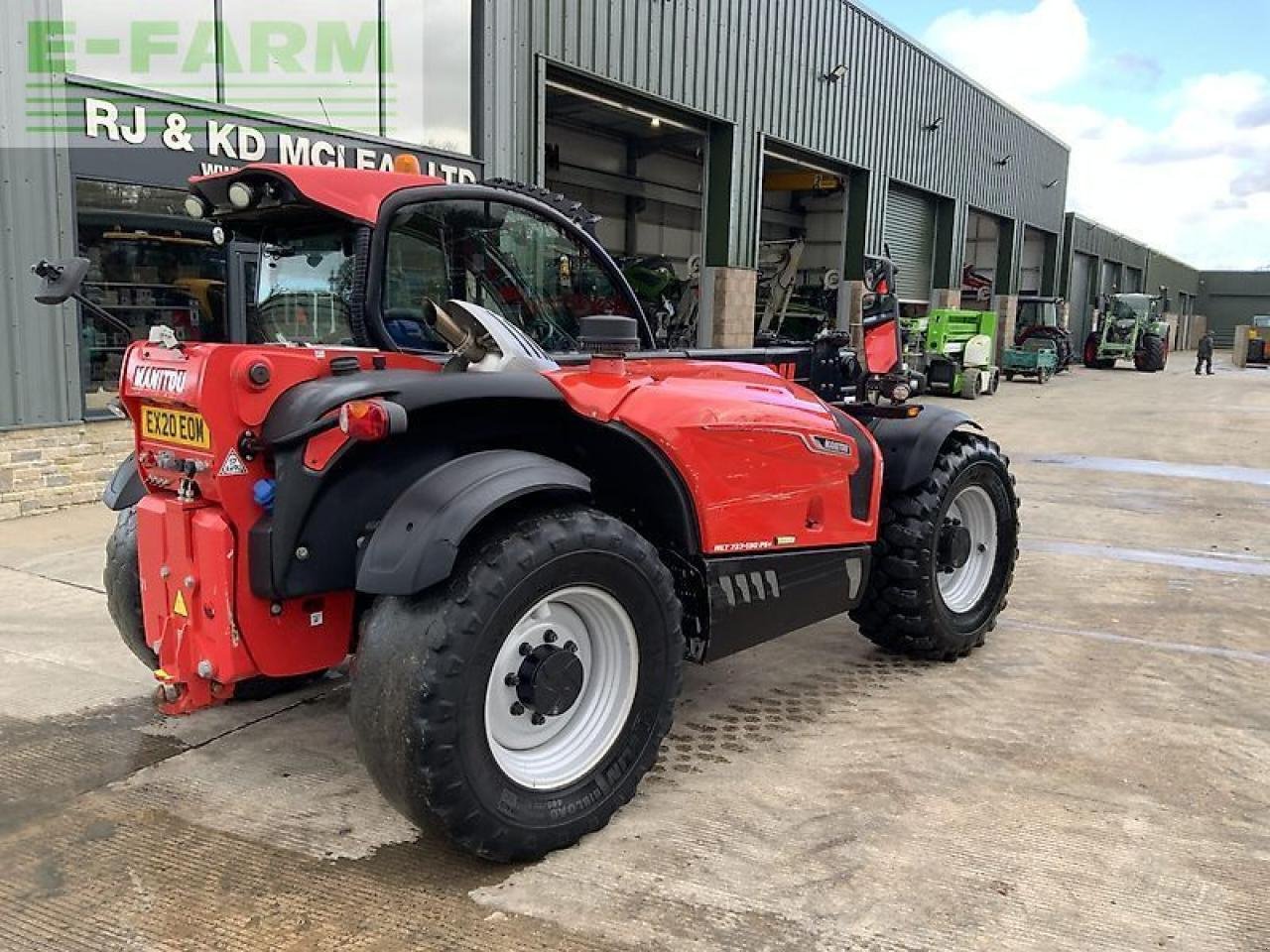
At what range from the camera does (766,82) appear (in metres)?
17.8

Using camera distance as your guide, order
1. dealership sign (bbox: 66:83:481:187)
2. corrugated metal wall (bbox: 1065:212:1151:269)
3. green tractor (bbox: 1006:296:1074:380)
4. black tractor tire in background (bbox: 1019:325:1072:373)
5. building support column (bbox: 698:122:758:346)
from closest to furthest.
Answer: dealership sign (bbox: 66:83:481:187), building support column (bbox: 698:122:758:346), black tractor tire in background (bbox: 1019:325:1072:373), green tractor (bbox: 1006:296:1074:380), corrugated metal wall (bbox: 1065:212:1151:269)

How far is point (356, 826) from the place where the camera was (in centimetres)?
327

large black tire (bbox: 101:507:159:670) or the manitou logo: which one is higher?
the manitou logo

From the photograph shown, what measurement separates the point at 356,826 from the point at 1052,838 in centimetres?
224

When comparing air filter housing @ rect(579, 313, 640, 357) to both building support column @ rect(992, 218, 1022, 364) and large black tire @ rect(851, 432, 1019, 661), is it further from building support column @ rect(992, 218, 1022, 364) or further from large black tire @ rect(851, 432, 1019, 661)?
building support column @ rect(992, 218, 1022, 364)

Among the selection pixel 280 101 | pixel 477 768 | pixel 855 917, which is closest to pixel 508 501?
pixel 477 768

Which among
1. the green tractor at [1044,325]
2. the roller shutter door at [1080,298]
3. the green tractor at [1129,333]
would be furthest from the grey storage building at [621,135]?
the roller shutter door at [1080,298]

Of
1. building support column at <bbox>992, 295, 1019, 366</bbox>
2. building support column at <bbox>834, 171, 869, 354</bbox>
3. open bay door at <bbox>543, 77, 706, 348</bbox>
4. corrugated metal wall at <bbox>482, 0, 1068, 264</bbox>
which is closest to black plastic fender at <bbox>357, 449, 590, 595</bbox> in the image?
corrugated metal wall at <bbox>482, 0, 1068, 264</bbox>

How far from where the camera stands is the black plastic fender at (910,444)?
4742 millimetres

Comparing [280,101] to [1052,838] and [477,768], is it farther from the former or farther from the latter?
[1052,838]

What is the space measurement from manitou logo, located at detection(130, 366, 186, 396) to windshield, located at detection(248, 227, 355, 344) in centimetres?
54

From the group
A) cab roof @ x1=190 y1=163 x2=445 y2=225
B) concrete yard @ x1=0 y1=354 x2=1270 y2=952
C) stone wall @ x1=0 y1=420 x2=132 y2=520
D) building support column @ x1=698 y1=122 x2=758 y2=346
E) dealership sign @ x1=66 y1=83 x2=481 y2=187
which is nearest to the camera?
concrete yard @ x1=0 y1=354 x2=1270 y2=952

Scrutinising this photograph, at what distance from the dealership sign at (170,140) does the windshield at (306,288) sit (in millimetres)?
4594

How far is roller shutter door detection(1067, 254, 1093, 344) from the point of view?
43.6 metres
